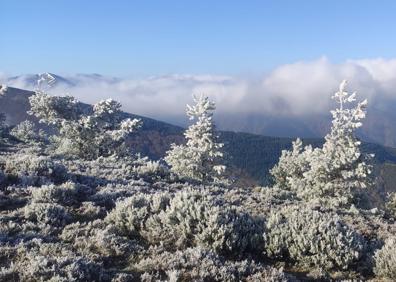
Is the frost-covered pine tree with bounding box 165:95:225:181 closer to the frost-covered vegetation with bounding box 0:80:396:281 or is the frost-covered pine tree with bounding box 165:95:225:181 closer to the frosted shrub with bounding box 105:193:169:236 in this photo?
the frost-covered vegetation with bounding box 0:80:396:281

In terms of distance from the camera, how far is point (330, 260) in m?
9.50

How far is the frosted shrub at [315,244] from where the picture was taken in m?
9.49

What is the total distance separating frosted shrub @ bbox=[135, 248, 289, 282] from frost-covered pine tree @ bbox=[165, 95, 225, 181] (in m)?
41.3

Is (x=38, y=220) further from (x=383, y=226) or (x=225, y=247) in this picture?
(x=383, y=226)

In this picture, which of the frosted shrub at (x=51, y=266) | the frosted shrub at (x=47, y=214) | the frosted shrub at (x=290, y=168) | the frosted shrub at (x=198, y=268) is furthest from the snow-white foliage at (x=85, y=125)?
the frosted shrub at (x=198, y=268)

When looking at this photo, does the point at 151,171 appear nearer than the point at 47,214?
No

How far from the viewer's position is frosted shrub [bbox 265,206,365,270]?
9.49 m

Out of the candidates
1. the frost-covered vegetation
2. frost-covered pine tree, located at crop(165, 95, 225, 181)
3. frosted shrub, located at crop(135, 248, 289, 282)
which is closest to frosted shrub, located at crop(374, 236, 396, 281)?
the frost-covered vegetation

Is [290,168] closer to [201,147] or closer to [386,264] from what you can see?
[201,147]

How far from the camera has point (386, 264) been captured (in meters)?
9.12

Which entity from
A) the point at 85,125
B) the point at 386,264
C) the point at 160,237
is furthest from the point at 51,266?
the point at 85,125

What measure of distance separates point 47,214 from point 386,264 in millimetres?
7255

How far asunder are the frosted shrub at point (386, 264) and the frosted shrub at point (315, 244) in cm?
41

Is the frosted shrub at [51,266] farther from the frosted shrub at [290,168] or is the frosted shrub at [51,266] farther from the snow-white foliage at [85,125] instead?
the frosted shrub at [290,168]
